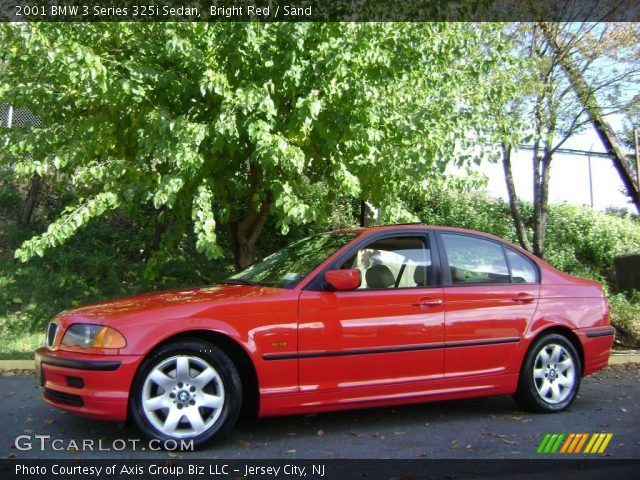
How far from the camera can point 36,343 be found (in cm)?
908

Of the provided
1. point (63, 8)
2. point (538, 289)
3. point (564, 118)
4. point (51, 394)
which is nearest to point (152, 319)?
point (51, 394)

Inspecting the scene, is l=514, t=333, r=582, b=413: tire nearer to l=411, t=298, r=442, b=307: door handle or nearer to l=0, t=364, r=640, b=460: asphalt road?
l=0, t=364, r=640, b=460: asphalt road

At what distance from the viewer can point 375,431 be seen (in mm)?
5000

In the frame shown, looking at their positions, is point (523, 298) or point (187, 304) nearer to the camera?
point (187, 304)

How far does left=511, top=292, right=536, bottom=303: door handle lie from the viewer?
218 inches

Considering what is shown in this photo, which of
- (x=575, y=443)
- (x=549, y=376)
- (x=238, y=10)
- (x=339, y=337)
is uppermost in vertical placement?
(x=238, y=10)

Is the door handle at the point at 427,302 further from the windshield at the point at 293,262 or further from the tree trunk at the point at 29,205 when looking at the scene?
the tree trunk at the point at 29,205

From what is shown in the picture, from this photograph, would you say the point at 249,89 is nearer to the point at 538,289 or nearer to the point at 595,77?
the point at 538,289

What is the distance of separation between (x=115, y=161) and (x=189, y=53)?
5.27 ft

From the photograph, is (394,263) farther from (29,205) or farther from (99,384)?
(29,205)

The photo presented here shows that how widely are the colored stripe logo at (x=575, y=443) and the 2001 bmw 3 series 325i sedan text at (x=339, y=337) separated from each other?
0.67m

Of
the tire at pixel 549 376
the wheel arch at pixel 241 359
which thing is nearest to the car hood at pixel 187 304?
the wheel arch at pixel 241 359
